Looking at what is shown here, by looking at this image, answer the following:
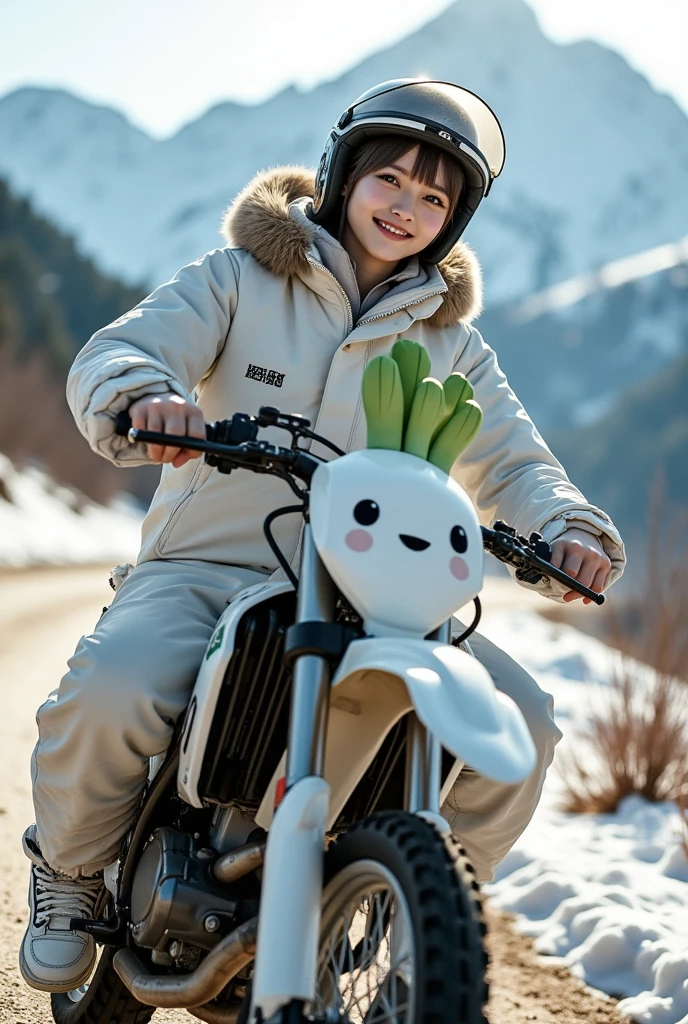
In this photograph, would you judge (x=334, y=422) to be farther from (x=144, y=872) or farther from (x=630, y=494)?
(x=630, y=494)

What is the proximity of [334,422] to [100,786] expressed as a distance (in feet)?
3.14

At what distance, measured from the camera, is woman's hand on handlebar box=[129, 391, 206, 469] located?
2057mm

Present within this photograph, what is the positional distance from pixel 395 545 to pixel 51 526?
64.1ft

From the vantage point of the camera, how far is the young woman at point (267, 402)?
2.25 metres

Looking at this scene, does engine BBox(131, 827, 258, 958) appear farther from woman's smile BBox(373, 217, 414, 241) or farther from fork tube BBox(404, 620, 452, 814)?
woman's smile BBox(373, 217, 414, 241)

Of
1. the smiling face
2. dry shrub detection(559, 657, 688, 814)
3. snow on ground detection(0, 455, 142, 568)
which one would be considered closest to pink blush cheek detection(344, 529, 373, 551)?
the smiling face

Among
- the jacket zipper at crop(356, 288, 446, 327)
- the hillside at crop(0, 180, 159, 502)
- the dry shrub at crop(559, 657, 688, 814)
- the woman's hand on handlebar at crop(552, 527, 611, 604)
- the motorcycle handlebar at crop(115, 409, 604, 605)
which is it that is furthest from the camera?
the hillside at crop(0, 180, 159, 502)

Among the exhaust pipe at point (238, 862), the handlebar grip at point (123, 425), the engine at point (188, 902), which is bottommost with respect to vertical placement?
the engine at point (188, 902)

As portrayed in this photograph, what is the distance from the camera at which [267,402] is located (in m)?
2.67

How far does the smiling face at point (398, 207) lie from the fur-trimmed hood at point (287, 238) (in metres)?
0.15

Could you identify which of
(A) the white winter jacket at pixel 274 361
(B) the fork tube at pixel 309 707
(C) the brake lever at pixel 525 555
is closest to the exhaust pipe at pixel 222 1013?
(B) the fork tube at pixel 309 707

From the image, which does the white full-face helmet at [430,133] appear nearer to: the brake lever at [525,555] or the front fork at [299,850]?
the brake lever at [525,555]

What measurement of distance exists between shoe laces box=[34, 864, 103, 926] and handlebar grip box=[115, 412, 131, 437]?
1091 millimetres

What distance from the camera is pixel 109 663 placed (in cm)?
222
